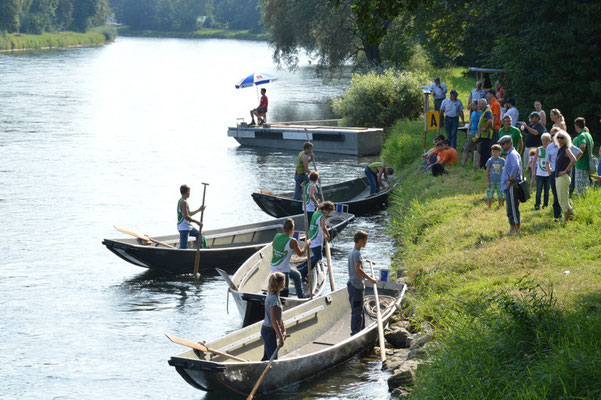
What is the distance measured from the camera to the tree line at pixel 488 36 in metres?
23.8

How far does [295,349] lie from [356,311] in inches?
47.0

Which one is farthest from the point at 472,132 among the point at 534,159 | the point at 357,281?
the point at 357,281

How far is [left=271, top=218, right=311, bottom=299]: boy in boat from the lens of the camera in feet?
46.2

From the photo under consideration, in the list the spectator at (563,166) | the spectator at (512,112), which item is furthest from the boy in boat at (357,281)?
the spectator at (512,112)

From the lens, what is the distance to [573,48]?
24172 millimetres

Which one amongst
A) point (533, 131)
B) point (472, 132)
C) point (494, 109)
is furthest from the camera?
point (472, 132)

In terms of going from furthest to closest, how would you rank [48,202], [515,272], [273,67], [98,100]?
[273,67], [98,100], [48,202], [515,272]

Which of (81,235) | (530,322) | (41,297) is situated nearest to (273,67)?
(81,235)

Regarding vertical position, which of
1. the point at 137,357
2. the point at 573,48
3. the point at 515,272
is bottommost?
the point at 137,357

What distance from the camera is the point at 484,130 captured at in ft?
67.3

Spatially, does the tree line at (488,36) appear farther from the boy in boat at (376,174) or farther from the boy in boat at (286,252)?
the boy in boat at (376,174)

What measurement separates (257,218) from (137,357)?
10710 millimetres

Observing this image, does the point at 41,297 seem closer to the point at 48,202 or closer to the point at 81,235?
the point at 81,235

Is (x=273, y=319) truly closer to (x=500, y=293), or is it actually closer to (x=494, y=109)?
(x=500, y=293)
